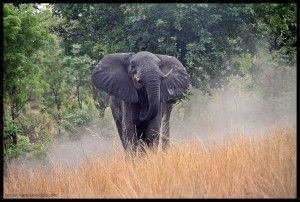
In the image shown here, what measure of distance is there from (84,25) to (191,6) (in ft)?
10.3

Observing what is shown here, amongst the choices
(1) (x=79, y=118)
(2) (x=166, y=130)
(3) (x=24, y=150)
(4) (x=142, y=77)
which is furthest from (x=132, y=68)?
(1) (x=79, y=118)

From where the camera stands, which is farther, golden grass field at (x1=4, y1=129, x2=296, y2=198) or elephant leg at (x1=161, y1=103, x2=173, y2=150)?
elephant leg at (x1=161, y1=103, x2=173, y2=150)

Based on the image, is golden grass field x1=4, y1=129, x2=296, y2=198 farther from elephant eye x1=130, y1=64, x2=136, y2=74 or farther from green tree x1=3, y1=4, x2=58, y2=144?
elephant eye x1=130, y1=64, x2=136, y2=74

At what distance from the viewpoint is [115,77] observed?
384 inches

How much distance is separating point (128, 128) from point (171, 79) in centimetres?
115

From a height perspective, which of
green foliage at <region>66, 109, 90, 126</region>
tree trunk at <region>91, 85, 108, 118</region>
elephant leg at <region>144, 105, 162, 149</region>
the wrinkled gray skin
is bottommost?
green foliage at <region>66, 109, 90, 126</region>

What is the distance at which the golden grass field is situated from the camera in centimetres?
642

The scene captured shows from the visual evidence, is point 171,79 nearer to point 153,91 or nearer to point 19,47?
point 153,91

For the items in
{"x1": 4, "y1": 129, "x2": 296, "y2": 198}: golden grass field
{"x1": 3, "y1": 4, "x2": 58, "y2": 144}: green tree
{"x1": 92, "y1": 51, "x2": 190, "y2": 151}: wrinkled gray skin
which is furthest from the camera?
{"x1": 92, "y1": 51, "x2": 190, "y2": 151}: wrinkled gray skin

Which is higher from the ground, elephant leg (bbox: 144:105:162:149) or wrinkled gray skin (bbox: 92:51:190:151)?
wrinkled gray skin (bbox: 92:51:190:151)

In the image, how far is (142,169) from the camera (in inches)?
295

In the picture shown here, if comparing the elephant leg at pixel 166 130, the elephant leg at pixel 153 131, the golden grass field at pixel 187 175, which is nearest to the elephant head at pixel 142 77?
the elephant leg at pixel 153 131

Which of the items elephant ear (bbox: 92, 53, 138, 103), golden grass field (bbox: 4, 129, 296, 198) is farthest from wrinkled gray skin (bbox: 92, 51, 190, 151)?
golden grass field (bbox: 4, 129, 296, 198)

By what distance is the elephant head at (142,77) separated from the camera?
8781mm
